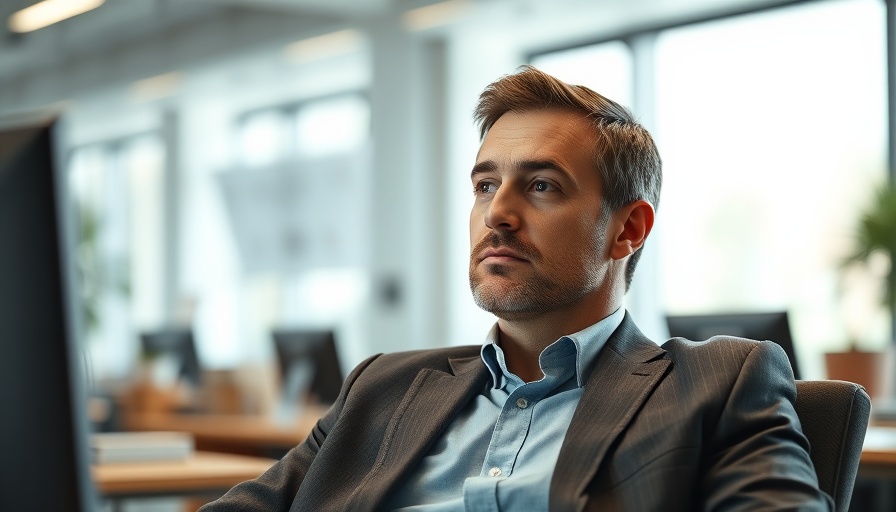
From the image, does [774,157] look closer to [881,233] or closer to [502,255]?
[881,233]

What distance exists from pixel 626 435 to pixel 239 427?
12.5ft

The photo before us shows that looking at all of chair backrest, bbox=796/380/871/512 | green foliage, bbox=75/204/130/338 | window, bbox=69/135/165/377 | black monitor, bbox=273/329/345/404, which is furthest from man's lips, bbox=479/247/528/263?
green foliage, bbox=75/204/130/338

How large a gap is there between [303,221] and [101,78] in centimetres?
218

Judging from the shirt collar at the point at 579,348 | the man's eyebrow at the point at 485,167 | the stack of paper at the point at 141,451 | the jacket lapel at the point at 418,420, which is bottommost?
the stack of paper at the point at 141,451

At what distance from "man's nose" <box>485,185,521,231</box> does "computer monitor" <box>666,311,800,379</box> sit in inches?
43.7

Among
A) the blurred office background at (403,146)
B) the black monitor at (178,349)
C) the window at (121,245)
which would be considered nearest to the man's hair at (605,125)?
the blurred office background at (403,146)

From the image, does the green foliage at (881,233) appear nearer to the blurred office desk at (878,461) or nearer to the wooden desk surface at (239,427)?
the blurred office desk at (878,461)

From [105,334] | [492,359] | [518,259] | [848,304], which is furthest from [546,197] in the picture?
[105,334]

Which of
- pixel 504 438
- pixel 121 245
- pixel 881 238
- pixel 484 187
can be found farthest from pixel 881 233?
pixel 121 245

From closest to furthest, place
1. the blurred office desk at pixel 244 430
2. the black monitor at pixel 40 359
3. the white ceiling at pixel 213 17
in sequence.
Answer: the black monitor at pixel 40 359 → the blurred office desk at pixel 244 430 → the white ceiling at pixel 213 17

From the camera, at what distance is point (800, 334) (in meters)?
6.44

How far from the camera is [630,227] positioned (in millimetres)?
1901

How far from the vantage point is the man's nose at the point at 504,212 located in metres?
1.78

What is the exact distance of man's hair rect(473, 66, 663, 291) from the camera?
185 centimetres
